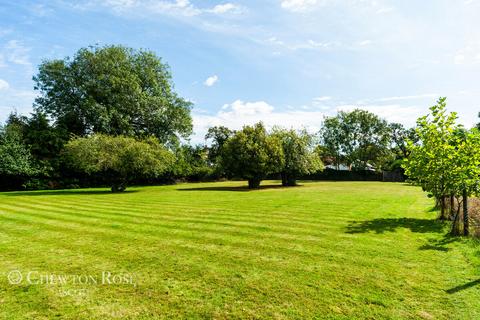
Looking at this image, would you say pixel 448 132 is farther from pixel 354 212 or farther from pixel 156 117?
pixel 156 117

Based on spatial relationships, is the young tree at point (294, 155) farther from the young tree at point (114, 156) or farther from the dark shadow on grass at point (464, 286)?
the dark shadow on grass at point (464, 286)

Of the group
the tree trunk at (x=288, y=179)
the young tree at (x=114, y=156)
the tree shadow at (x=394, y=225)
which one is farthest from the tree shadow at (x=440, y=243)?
the tree trunk at (x=288, y=179)

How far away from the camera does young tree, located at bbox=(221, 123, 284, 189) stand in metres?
33.1

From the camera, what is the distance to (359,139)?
65.9 m

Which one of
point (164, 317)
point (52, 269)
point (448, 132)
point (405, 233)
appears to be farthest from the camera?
point (448, 132)

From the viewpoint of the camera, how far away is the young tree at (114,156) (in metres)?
26.8

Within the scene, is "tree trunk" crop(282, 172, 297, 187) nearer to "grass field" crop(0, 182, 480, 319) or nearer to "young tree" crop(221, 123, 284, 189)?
"young tree" crop(221, 123, 284, 189)

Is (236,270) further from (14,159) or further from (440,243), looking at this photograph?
(14,159)

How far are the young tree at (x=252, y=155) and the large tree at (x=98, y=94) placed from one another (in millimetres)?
12862

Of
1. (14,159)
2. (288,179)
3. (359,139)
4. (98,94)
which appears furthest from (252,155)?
(359,139)

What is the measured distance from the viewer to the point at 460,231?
10.1 metres

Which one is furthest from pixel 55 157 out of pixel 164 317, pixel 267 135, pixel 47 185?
pixel 164 317

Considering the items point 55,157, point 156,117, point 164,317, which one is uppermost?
point 156,117

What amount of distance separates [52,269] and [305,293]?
5434 mm
